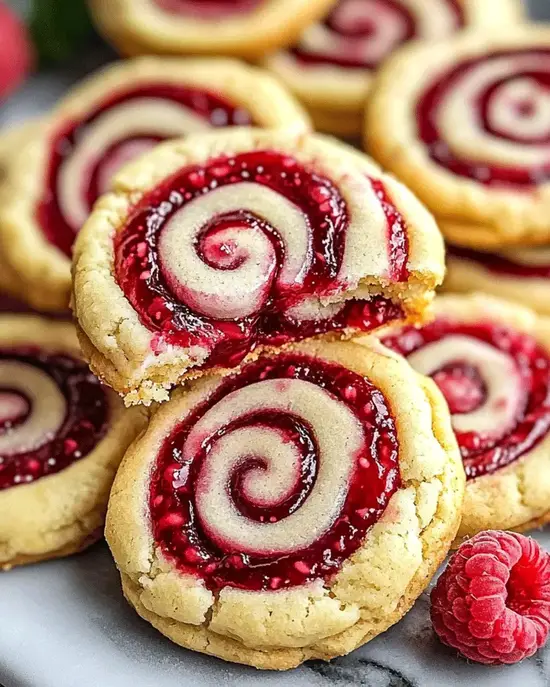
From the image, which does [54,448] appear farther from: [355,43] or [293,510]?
[355,43]

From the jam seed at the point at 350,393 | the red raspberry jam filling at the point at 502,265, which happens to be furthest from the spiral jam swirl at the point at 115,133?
the jam seed at the point at 350,393

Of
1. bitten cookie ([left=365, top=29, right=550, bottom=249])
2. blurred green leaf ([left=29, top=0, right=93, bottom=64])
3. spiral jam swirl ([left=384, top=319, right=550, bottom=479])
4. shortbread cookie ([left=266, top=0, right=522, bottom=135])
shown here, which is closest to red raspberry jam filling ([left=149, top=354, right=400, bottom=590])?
spiral jam swirl ([left=384, top=319, right=550, bottom=479])

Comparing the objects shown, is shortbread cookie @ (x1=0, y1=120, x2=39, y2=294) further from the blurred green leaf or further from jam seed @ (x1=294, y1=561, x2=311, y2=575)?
jam seed @ (x1=294, y1=561, x2=311, y2=575)

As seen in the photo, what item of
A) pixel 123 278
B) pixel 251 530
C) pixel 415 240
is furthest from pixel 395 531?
pixel 123 278

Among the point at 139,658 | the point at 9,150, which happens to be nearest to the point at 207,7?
the point at 9,150

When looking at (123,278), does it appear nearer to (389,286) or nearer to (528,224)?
(389,286)
